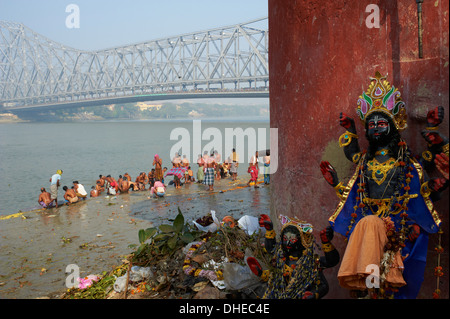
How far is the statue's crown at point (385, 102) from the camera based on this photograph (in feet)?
11.1

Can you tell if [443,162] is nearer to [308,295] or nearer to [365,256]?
[365,256]

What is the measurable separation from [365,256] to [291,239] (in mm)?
593

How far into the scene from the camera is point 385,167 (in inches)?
134

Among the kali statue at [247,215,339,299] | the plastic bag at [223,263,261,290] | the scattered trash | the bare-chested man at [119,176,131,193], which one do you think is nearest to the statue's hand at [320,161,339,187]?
the kali statue at [247,215,339,299]

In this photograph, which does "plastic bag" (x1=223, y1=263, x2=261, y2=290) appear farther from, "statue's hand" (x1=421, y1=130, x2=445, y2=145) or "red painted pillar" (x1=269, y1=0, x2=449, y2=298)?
"statue's hand" (x1=421, y1=130, x2=445, y2=145)

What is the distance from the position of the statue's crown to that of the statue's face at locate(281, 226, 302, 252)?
1.06 meters

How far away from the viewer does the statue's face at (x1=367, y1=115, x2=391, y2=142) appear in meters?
3.34

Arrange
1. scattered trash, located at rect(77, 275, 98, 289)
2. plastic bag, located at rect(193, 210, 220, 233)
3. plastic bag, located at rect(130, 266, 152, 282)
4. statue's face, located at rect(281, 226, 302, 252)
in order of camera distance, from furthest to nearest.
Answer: plastic bag, located at rect(193, 210, 220, 233) < scattered trash, located at rect(77, 275, 98, 289) < plastic bag, located at rect(130, 266, 152, 282) < statue's face, located at rect(281, 226, 302, 252)

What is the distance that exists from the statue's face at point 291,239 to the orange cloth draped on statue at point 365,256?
0.42m

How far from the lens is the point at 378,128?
11.0 feet

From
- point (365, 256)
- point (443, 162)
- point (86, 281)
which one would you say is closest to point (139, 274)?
point (86, 281)

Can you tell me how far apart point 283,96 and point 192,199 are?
23.4 ft
